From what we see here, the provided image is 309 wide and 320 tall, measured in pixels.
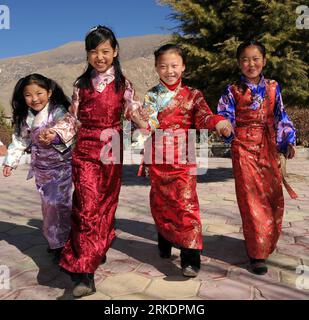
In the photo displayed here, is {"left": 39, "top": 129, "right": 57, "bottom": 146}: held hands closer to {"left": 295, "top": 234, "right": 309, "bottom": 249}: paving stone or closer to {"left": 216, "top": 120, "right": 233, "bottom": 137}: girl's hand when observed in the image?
{"left": 216, "top": 120, "right": 233, "bottom": 137}: girl's hand

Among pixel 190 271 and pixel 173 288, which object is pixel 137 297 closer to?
pixel 173 288

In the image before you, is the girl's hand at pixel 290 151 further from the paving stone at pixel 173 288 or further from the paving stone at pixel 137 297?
the paving stone at pixel 137 297

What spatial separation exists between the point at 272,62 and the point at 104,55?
192 inches

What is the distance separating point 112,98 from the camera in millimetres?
2971

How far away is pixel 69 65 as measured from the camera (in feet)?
370

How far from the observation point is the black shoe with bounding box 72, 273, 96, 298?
268 cm

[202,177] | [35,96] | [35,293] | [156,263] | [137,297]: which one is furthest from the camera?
[202,177]

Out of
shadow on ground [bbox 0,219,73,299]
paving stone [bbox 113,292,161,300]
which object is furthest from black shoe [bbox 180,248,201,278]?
shadow on ground [bbox 0,219,73,299]

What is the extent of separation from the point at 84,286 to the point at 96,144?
0.98m

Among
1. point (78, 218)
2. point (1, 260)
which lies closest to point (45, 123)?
point (78, 218)

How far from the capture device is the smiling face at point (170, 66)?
10.2 ft

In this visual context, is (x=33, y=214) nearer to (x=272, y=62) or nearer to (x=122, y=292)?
(x=122, y=292)

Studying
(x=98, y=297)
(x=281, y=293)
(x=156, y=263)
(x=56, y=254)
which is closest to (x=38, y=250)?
(x=56, y=254)

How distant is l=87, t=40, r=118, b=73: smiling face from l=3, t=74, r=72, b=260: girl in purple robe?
551 millimetres
